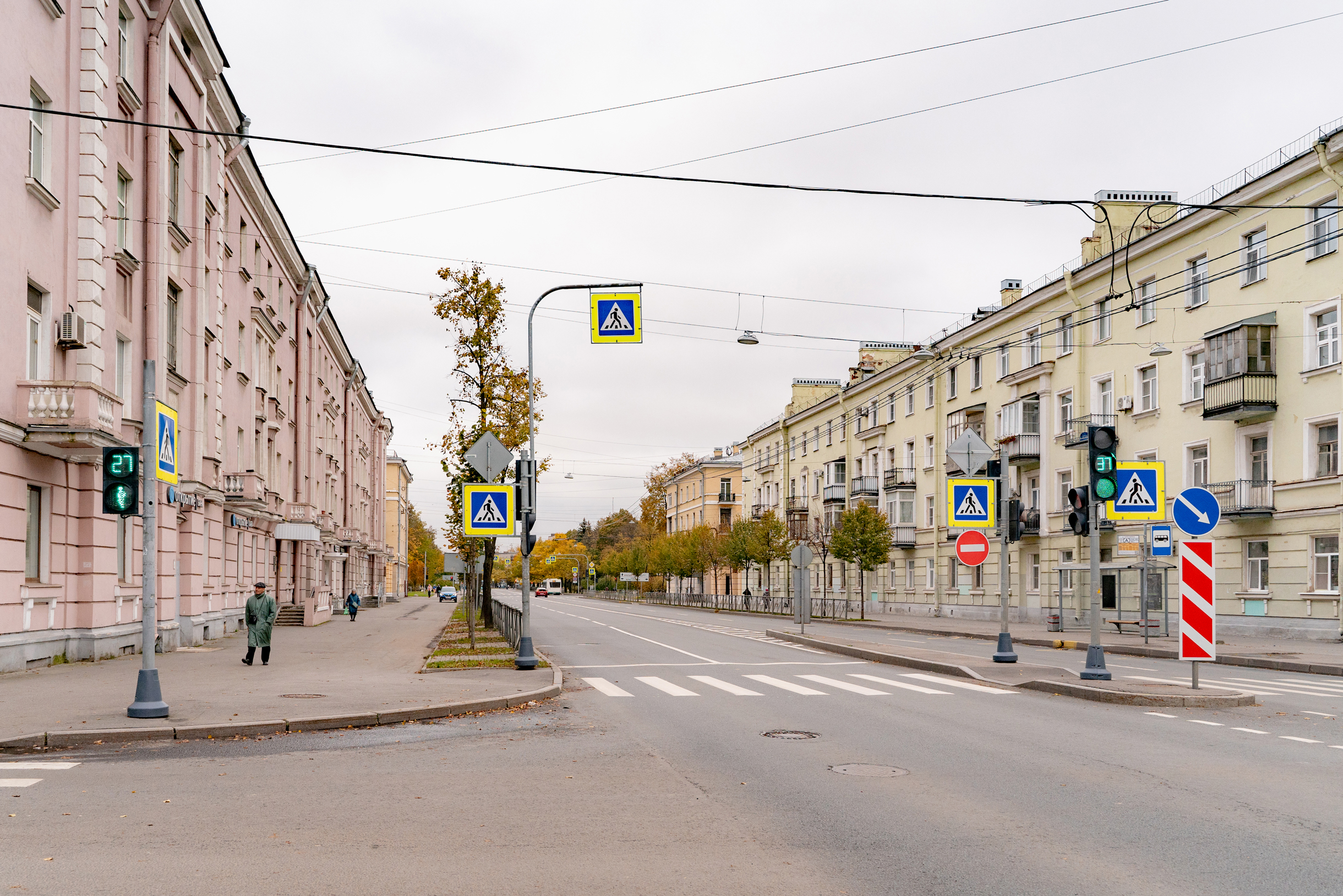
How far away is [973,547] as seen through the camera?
835 inches

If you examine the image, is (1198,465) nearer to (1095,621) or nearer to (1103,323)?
(1103,323)

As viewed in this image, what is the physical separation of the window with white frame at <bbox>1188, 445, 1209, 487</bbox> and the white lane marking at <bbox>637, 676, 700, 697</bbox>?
23662 millimetres

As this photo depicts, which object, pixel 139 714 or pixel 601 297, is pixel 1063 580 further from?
pixel 139 714

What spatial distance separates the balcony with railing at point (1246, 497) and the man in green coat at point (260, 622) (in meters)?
25.3

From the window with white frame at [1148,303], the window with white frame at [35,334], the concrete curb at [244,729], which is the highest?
the window with white frame at [1148,303]

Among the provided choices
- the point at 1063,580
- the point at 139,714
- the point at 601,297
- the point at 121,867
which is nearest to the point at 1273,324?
the point at 1063,580

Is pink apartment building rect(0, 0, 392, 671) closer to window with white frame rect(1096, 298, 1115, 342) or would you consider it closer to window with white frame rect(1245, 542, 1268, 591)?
window with white frame rect(1245, 542, 1268, 591)

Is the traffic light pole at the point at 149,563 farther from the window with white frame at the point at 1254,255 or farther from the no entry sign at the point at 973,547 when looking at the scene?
the window with white frame at the point at 1254,255

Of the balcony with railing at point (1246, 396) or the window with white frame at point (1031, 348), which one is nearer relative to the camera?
the balcony with railing at point (1246, 396)

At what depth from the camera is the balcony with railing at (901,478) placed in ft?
195

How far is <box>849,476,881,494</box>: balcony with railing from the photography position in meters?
64.6

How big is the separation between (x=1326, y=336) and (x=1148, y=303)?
7794 millimetres

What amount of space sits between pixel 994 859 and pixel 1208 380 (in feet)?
103

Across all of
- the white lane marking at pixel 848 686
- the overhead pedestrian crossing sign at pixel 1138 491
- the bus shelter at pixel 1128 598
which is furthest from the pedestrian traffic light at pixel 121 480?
the bus shelter at pixel 1128 598
